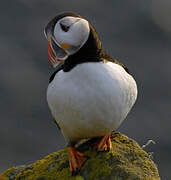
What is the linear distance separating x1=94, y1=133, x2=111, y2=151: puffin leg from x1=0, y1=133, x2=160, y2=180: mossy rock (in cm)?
5

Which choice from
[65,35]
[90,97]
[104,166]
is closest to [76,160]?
[104,166]

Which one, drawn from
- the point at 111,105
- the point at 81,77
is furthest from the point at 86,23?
the point at 111,105

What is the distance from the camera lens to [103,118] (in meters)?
5.17

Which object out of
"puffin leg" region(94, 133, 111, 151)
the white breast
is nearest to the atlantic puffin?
the white breast

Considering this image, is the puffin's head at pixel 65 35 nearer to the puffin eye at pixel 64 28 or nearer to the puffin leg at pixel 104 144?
the puffin eye at pixel 64 28

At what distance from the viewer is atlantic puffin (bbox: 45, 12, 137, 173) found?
4.98m

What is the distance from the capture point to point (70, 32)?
16.2 feet

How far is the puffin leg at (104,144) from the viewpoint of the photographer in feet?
17.9

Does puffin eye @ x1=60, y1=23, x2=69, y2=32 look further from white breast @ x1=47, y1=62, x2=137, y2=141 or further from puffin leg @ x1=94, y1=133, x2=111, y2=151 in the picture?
puffin leg @ x1=94, y1=133, x2=111, y2=151

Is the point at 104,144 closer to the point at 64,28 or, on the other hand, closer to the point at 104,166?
the point at 104,166

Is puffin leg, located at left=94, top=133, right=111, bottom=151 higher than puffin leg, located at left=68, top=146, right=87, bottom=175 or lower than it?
higher

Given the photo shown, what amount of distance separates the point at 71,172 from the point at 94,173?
0.28 metres

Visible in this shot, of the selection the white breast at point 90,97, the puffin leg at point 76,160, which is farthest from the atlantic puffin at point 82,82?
the puffin leg at point 76,160

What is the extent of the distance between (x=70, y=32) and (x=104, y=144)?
4.40 feet
